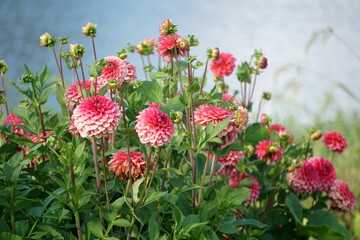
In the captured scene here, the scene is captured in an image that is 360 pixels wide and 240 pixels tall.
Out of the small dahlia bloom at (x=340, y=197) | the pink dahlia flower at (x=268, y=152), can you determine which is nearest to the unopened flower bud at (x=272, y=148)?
the pink dahlia flower at (x=268, y=152)

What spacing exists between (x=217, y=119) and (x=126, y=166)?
0.68ft

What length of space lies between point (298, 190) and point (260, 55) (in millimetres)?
407

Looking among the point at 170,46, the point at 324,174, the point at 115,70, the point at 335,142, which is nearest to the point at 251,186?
the point at 324,174

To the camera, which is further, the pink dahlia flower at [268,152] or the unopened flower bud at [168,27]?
the pink dahlia flower at [268,152]

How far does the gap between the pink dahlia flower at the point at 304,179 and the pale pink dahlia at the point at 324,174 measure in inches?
1.4

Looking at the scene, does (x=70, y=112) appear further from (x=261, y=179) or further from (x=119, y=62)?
(x=261, y=179)

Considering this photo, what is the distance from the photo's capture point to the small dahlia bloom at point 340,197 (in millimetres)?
1722

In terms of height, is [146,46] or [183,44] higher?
[183,44]

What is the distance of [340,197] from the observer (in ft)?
5.68

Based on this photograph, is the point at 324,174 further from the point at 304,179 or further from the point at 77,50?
the point at 77,50

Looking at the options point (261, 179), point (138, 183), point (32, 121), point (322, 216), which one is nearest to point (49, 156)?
point (32, 121)

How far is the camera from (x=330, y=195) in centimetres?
172

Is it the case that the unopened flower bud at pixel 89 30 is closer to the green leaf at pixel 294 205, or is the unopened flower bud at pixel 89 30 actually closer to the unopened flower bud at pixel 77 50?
the unopened flower bud at pixel 77 50

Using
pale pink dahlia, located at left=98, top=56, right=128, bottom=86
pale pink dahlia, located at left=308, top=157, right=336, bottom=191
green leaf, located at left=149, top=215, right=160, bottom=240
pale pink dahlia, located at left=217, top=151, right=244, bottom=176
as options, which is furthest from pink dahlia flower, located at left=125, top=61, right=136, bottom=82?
pale pink dahlia, located at left=308, top=157, right=336, bottom=191
